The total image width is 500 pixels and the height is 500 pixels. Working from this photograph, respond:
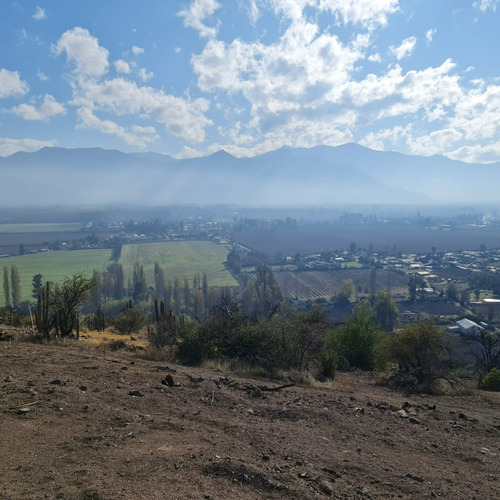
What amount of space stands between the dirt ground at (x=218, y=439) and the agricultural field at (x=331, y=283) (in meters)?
54.3

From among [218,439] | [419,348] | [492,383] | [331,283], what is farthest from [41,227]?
[218,439]

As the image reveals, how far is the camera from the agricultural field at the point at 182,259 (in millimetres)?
75794

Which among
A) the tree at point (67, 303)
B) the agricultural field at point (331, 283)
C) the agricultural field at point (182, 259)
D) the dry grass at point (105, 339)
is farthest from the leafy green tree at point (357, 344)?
the agricultural field at point (182, 259)

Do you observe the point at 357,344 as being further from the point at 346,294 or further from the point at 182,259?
the point at 182,259

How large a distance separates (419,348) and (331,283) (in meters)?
59.5

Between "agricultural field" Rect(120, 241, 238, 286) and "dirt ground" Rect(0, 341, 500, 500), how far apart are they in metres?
60.8

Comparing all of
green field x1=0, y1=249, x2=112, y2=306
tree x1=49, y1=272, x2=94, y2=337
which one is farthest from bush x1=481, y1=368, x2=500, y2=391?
green field x1=0, y1=249, x2=112, y2=306

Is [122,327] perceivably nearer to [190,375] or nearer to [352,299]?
[190,375]

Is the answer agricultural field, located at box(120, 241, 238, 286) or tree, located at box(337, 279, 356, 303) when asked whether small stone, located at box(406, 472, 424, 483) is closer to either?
tree, located at box(337, 279, 356, 303)

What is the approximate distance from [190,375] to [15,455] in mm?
5118

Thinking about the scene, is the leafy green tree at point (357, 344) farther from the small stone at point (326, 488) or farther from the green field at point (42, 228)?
the green field at point (42, 228)

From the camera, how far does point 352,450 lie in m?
6.12

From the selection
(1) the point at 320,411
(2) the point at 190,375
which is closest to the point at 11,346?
(2) the point at 190,375

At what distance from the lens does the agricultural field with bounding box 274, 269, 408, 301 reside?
64.3m
